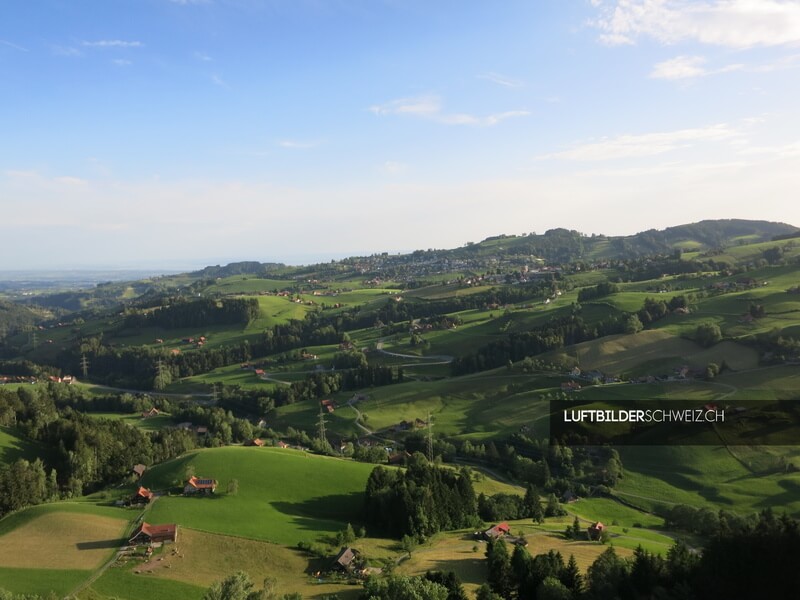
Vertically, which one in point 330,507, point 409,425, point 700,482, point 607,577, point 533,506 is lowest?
point 700,482

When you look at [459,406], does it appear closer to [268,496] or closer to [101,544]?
[268,496]

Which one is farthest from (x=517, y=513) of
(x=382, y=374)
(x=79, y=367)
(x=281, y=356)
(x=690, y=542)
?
(x=79, y=367)

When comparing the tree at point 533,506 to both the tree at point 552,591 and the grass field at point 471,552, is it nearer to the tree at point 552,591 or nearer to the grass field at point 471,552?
the grass field at point 471,552

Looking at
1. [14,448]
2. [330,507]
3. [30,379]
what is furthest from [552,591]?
[30,379]

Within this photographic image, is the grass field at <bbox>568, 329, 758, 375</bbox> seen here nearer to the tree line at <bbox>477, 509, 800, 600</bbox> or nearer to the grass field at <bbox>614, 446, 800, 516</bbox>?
the grass field at <bbox>614, 446, 800, 516</bbox>

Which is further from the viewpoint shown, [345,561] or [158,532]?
[158,532]

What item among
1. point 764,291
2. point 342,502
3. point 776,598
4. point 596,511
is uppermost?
point 764,291

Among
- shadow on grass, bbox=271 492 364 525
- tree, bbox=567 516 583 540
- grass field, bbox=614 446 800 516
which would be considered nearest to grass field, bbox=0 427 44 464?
shadow on grass, bbox=271 492 364 525

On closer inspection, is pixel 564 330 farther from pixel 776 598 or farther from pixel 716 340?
pixel 776 598
